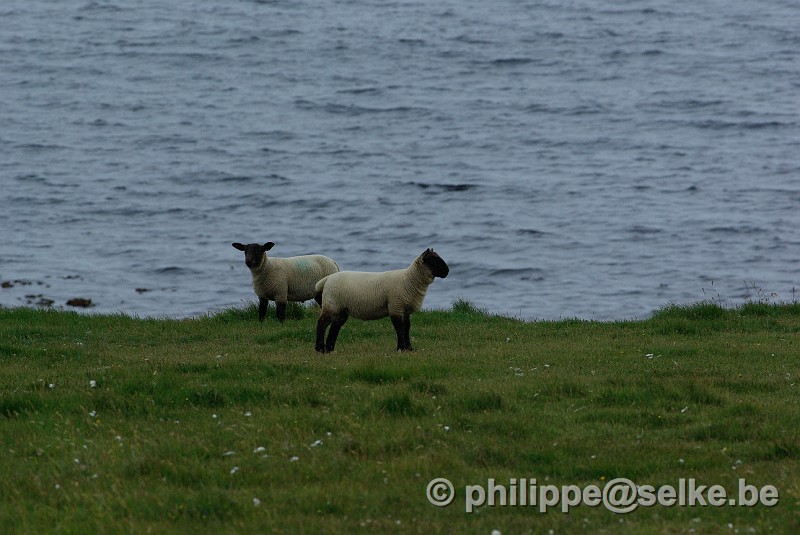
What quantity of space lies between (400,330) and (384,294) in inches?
23.3

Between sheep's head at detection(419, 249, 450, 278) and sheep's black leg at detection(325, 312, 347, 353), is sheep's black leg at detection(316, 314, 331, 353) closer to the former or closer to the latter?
sheep's black leg at detection(325, 312, 347, 353)

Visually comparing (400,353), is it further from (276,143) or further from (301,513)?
(276,143)

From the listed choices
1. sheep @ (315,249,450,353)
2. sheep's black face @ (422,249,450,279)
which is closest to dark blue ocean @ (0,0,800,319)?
sheep's black face @ (422,249,450,279)

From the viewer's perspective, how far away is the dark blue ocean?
40.7 meters

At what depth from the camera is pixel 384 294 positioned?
1706 cm

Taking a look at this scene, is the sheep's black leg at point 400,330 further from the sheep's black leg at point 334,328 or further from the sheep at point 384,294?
the sheep's black leg at point 334,328

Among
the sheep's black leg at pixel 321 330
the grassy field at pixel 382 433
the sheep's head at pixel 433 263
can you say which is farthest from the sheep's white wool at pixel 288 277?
the sheep's head at pixel 433 263

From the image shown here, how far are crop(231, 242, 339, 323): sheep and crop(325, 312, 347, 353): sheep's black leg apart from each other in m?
4.03

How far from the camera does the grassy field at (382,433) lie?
948cm

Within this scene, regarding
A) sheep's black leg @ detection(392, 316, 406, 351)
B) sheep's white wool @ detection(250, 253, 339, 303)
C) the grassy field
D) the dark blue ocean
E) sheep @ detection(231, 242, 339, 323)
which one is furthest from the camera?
the dark blue ocean

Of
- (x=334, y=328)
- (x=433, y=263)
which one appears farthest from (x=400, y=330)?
(x=433, y=263)

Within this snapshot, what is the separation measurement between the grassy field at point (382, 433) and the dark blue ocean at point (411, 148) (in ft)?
47.6

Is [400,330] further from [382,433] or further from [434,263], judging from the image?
[382,433]

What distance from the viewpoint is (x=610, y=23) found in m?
86.0
